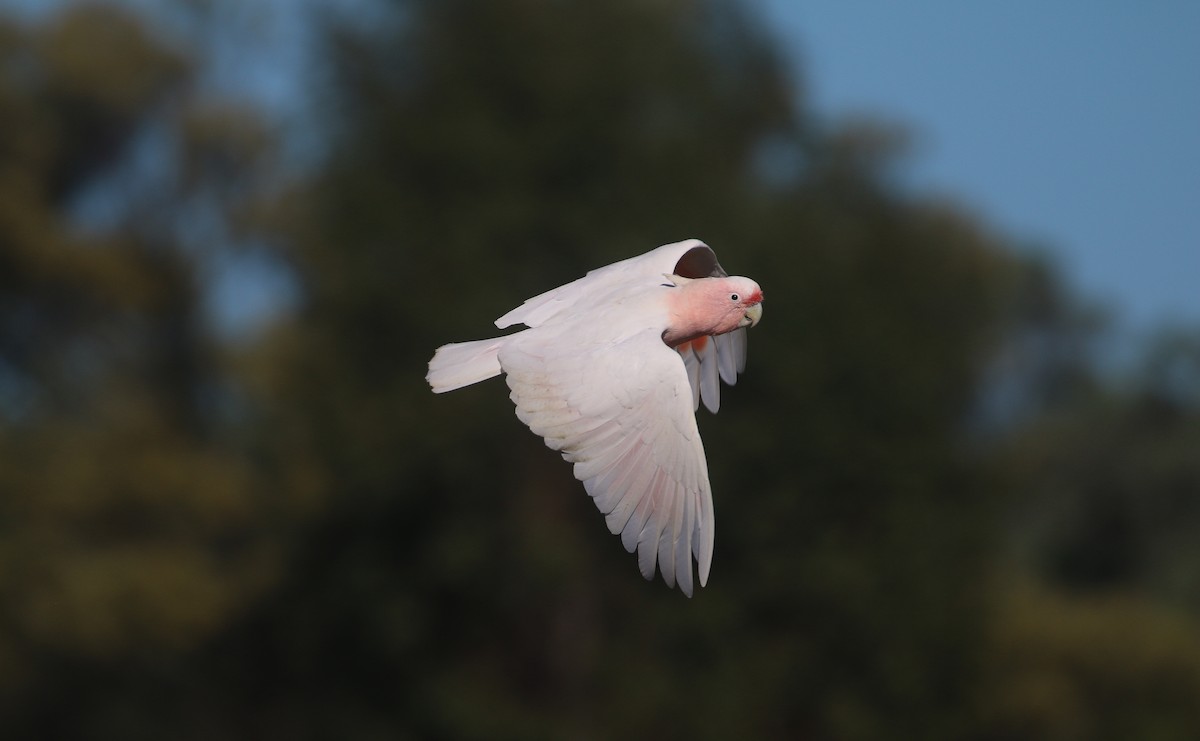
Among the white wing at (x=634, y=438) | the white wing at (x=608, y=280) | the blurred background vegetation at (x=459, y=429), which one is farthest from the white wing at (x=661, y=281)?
the blurred background vegetation at (x=459, y=429)

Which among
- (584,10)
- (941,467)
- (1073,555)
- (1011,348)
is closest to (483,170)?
(584,10)

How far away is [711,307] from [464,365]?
1.08 meters

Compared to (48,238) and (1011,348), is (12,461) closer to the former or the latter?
(48,238)

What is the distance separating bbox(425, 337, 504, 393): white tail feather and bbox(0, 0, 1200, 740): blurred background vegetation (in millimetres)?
12810

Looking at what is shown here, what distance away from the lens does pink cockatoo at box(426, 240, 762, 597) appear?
6.21 metres

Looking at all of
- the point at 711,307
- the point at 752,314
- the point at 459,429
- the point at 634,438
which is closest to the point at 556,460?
the point at 459,429

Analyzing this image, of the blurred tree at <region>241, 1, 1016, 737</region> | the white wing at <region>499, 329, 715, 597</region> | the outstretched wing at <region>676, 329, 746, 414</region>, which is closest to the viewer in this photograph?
the white wing at <region>499, 329, 715, 597</region>

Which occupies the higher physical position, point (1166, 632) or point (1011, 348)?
point (1011, 348)

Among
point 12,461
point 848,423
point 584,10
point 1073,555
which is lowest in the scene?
point 12,461

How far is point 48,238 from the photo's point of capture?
25.4 metres

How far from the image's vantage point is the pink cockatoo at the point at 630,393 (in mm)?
6211

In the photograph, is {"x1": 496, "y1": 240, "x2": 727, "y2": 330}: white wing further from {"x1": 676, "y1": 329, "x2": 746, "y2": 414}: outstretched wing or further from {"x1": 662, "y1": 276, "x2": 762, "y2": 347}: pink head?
{"x1": 676, "y1": 329, "x2": 746, "y2": 414}: outstretched wing

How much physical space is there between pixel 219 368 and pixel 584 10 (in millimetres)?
8448

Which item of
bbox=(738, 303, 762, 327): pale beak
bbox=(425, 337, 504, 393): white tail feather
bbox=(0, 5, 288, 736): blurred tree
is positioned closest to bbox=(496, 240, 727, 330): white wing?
bbox=(425, 337, 504, 393): white tail feather
